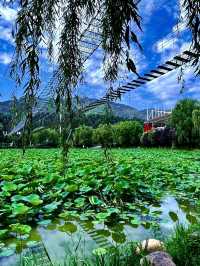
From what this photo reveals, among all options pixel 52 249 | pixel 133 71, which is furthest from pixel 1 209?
pixel 133 71

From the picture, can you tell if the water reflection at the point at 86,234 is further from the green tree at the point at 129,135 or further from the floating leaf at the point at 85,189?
the green tree at the point at 129,135

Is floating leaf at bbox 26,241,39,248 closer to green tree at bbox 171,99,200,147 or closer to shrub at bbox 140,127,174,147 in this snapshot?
green tree at bbox 171,99,200,147

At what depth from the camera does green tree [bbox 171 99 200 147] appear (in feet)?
100

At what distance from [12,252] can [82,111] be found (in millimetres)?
1825

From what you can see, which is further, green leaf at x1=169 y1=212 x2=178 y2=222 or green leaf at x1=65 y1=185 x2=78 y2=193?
green leaf at x1=65 y1=185 x2=78 y2=193

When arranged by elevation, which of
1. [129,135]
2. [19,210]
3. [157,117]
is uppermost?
[157,117]

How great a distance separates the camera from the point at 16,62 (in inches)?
56.4

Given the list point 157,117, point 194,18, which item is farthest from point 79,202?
point 157,117

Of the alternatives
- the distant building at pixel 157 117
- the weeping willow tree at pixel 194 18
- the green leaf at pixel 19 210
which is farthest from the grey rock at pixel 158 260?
the distant building at pixel 157 117

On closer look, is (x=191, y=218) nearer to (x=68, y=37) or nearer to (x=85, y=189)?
(x=85, y=189)

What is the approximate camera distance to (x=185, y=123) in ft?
101

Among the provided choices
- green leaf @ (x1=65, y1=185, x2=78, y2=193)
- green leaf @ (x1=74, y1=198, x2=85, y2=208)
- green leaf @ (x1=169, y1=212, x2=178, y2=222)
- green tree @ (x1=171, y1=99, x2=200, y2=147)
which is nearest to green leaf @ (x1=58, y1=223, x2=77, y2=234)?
green leaf @ (x1=74, y1=198, x2=85, y2=208)

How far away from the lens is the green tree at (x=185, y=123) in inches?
1204

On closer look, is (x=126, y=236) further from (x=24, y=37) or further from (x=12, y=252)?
(x=24, y=37)
